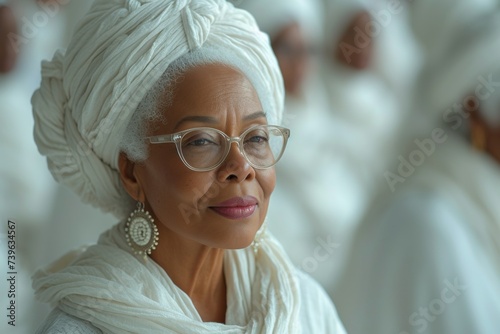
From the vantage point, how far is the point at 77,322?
1.54 meters

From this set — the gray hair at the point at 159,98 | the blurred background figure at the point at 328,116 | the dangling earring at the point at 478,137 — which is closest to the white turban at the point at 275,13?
the blurred background figure at the point at 328,116

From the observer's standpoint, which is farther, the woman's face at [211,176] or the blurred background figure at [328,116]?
the blurred background figure at [328,116]

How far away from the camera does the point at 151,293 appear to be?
1.54 meters

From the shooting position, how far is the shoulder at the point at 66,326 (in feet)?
4.97

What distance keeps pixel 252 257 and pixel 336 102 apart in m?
2.65

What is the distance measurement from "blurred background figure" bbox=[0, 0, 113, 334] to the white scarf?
4.32 ft

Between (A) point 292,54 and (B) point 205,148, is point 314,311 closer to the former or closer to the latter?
(B) point 205,148

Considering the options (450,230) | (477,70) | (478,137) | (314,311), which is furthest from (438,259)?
(314,311)

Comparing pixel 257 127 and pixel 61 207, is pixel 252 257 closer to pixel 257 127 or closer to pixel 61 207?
pixel 257 127

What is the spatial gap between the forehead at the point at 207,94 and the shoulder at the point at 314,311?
47 centimetres

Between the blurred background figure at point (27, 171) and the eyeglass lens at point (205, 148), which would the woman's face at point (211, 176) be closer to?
the eyeglass lens at point (205, 148)

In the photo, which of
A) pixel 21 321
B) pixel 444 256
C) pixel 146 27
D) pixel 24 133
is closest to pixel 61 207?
pixel 24 133

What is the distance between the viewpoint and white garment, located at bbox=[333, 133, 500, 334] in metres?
2.64

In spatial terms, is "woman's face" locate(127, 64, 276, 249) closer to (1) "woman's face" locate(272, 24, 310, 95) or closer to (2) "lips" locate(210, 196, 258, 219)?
(2) "lips" locate(210, 196, 258, 219)
